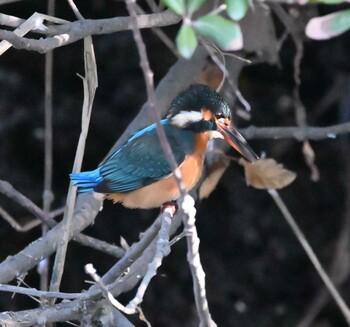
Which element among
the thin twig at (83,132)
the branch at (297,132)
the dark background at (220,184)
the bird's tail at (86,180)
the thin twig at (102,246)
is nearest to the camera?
the thin twig at (83,132)

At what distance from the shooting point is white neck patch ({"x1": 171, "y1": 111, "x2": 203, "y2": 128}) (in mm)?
2072

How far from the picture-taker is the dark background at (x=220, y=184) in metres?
2.88

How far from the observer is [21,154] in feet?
9.61

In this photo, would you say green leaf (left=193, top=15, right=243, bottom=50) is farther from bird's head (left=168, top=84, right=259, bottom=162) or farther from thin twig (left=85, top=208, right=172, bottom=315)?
bird's head (left=168, top=84, right=259, bottom=162)

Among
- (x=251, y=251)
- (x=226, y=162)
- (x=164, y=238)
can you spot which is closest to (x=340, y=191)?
(x=251, y=251)

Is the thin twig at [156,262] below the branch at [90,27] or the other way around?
below

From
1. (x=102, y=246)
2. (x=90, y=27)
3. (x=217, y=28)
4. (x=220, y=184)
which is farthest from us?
(x=220, y=184)

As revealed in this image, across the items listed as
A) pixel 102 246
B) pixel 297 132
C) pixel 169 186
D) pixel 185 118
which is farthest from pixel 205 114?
pixel 297 132

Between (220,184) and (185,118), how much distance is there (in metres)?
0.96

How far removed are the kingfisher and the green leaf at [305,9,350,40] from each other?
845mm

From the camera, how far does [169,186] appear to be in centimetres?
206

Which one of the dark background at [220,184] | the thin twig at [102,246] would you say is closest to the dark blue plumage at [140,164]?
the thin twig at [102,246]

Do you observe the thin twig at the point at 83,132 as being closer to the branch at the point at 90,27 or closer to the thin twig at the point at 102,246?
the branch at the point at 90,27

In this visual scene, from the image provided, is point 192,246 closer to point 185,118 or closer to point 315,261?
point 185,118
